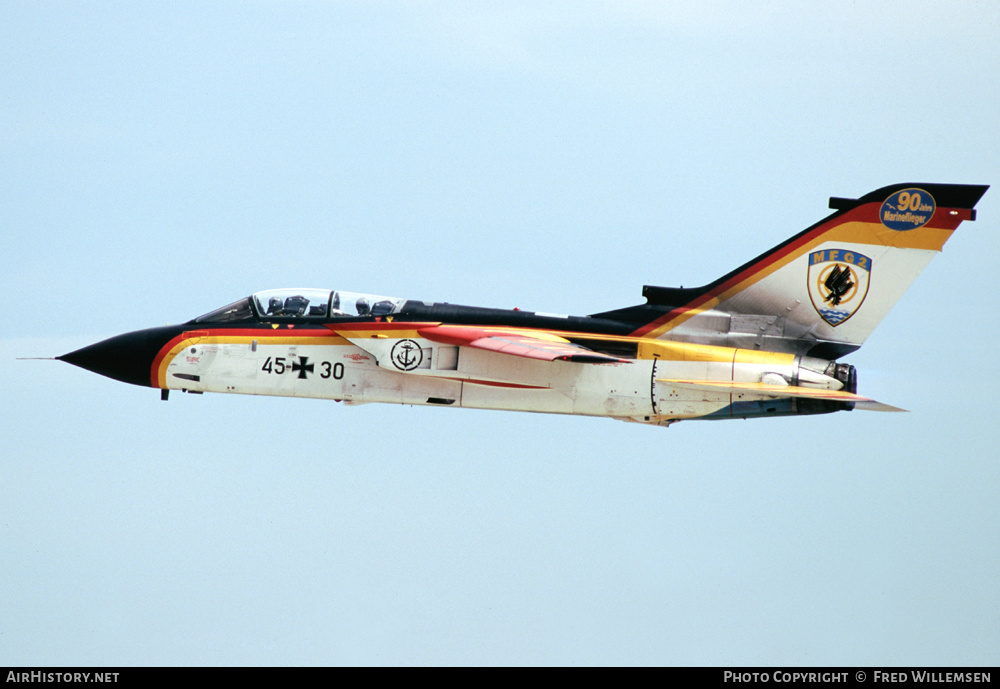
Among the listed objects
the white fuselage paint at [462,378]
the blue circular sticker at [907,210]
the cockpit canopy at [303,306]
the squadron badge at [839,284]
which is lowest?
the white fuselage paint at [462,378]

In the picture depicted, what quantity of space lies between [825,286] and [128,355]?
37.7 ft

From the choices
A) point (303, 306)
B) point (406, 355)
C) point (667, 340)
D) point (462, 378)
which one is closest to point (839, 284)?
point (667, 340)

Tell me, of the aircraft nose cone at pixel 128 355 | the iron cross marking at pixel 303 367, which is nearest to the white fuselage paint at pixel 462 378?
the iron cross marking at pixel 303 367

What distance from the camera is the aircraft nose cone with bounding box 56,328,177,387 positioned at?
2542 cm

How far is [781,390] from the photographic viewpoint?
A: 75.9ft

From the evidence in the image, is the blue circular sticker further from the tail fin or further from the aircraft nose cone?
the aircraft nose cone

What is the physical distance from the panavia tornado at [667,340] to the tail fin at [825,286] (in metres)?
0.02

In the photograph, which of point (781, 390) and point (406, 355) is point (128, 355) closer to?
point (406, 355)

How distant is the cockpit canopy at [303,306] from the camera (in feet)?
81.4

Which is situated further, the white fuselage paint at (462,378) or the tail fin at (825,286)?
the tail fin at (825,286)

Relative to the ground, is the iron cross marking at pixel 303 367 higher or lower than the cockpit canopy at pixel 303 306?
lower

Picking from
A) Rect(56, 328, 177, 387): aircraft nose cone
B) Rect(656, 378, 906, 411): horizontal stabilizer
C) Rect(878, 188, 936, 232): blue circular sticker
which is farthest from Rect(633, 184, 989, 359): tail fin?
Rect(56, 328, 177, 387): aircraft nose cone

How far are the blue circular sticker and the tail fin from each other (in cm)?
2

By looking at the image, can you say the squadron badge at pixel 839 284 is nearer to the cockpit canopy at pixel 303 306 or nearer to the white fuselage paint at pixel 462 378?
the white fuselage paint at pixel 462 378
